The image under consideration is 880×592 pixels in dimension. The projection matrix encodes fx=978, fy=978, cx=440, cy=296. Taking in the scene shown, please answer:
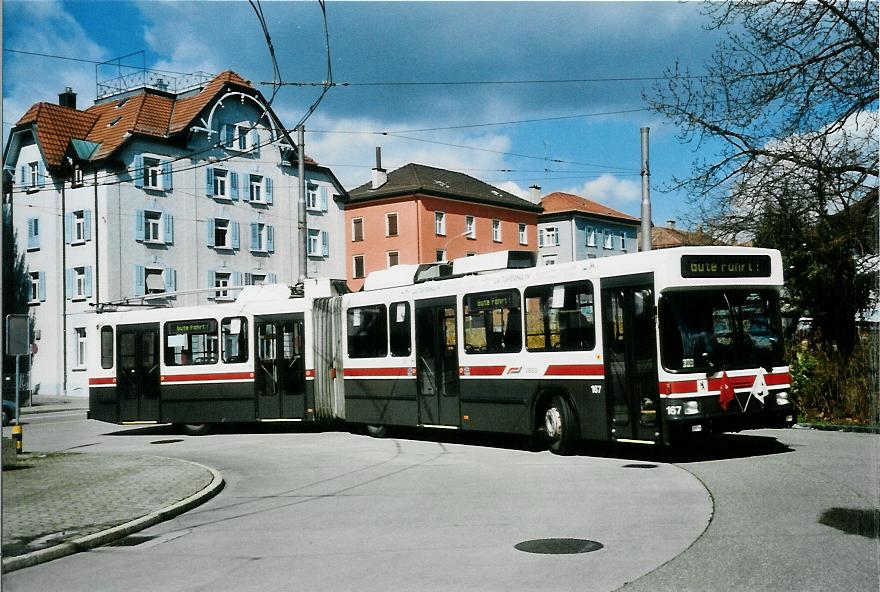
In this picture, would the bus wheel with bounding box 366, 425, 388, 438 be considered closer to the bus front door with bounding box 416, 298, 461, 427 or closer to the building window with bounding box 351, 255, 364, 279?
the bus front door with bounding box 416, 298, 461, 427

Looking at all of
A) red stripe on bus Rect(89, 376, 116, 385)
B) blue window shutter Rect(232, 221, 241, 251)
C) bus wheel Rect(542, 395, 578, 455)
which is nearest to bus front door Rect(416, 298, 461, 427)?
bus wheel Rect(542, 395, 578, 455)

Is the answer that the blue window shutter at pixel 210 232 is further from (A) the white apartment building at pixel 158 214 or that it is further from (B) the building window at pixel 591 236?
(B) the building window at pixel 591 236

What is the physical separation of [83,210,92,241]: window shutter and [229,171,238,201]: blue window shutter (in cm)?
749

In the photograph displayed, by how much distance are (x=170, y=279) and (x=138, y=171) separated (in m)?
4.75

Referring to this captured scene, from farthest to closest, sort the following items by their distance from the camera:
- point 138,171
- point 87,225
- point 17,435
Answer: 1. point 138,171
2. point 87,225
3. point 17,435

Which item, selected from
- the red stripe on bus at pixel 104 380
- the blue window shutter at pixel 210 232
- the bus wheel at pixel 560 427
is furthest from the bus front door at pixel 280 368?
the blue window shutter at pixel 210 232

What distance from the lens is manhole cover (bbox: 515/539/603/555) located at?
7578 mm

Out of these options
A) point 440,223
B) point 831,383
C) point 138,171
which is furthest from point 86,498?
point 440,223

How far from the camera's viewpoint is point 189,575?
7316mm

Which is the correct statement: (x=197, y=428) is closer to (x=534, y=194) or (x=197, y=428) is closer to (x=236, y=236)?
(x=236, y=236)

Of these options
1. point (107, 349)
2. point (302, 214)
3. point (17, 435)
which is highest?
point (302, 214)

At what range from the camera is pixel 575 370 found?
13.8m

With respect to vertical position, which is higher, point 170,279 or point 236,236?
point 236,236

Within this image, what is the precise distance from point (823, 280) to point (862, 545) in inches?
514
